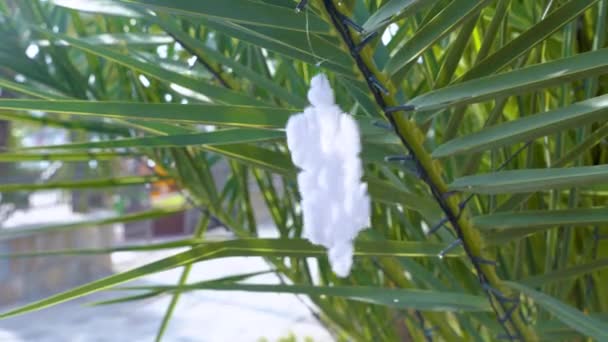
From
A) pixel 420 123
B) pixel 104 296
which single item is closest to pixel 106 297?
pixel 104 296

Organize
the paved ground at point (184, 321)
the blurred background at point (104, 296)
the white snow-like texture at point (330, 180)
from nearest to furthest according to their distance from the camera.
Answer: the white snow-like texture at point (330, 180)
the blurred background at point (104, 296)
the paved ground at point (184, 321)

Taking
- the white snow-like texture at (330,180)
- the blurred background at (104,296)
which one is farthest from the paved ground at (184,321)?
the white snow-like texture at (330,180)

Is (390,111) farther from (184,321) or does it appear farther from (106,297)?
(106,297)

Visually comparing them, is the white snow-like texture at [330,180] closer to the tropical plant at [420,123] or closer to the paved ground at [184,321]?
the tropical plant at [420,123]

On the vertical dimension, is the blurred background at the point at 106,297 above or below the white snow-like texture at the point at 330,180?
below

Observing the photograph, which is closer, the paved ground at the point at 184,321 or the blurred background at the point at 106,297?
the blurred background at the point at 106,297

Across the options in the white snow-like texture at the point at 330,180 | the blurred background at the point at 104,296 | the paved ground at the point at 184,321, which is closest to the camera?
the white snow-like texture at the point at 330,180

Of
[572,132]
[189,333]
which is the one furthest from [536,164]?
[189,333]
